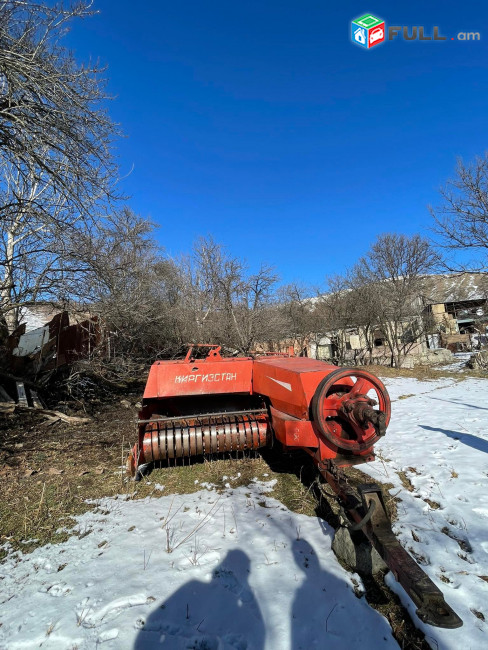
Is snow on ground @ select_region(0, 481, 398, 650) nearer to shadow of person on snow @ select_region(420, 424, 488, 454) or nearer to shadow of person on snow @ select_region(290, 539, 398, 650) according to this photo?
shadow of person on snow @ select_region(290, 539, 398, 650)

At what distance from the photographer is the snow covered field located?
2080mm

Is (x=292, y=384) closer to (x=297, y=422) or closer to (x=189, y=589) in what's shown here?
(x=297, y=422)

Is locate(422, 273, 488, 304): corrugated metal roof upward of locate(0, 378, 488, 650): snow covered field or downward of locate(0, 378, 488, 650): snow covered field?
upward

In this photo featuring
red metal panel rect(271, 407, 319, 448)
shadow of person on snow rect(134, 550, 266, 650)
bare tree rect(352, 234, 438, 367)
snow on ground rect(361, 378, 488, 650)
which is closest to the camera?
shadow of person on snow rect(134, 550, 266, 650)

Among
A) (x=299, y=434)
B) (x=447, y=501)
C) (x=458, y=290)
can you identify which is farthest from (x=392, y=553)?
(x=458, y=290)

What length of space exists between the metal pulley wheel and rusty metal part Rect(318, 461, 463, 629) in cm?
39

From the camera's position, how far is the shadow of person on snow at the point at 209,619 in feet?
6.67

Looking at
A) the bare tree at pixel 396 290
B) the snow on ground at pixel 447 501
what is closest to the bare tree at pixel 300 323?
the bare tree at pixel 396 290

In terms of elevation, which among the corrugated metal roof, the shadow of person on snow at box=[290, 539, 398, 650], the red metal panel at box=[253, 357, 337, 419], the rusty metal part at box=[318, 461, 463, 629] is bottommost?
the shadow of person on snow at box=[290, 539, 398, 650]

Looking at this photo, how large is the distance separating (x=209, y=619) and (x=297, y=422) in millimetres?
1675

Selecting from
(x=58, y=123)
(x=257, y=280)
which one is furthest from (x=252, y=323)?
(x=58, y=123)

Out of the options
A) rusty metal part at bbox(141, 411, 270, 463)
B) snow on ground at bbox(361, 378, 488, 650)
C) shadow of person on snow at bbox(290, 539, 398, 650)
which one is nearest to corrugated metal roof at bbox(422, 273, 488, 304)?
snow on ground at bbox(361, 378, 488, 650)

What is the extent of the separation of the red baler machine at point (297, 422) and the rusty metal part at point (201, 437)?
0.01m

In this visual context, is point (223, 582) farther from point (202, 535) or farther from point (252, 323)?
point (252, 323)
